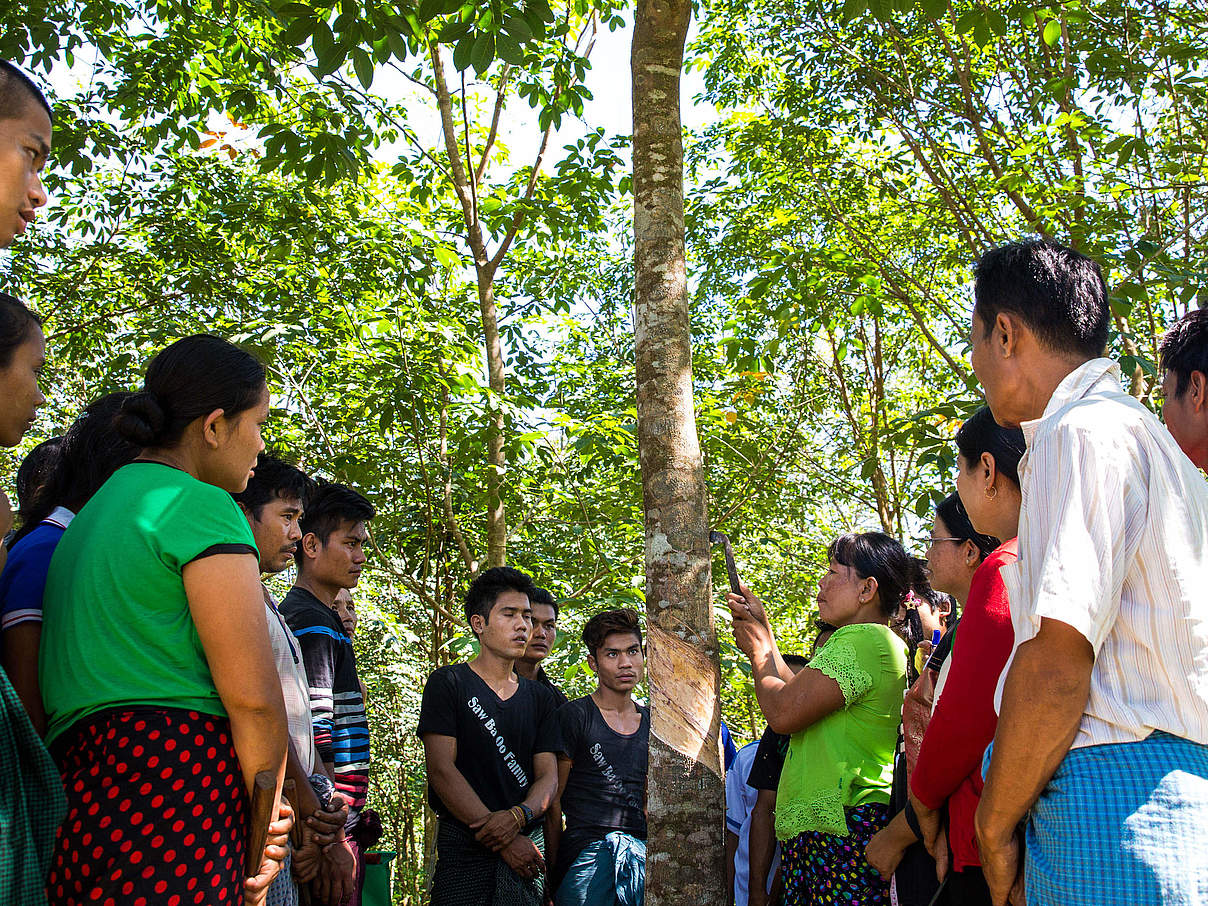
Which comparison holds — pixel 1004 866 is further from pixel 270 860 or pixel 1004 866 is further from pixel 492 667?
pixel 492 667

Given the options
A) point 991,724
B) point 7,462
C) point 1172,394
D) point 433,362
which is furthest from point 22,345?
point 7,462

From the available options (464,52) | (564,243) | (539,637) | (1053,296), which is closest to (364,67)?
(464,52)

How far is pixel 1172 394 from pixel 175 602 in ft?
8.46

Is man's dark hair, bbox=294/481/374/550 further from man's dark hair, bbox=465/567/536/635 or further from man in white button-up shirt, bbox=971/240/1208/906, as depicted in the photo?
man in white button-up shirt, bbox=971/240/1208/906

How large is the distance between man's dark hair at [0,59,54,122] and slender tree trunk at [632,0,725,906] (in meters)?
1.99

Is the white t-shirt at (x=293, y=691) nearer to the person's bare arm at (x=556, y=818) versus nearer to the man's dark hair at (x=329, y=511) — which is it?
the man's dark hair at (x=329, y=511)

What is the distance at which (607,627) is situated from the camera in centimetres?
488

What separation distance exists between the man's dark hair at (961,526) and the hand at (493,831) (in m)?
2.28

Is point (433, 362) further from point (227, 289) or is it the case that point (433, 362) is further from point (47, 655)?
point (47, 655)

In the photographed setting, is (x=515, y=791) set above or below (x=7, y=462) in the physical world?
below

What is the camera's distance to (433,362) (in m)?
6.39

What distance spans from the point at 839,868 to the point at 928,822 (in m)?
0.64

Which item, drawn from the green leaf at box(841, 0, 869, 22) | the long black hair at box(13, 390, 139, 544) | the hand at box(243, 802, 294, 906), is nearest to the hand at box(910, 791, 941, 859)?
the hand at box(243, 802, 294, 906)

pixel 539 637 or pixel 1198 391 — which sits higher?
pixel 1198 391
